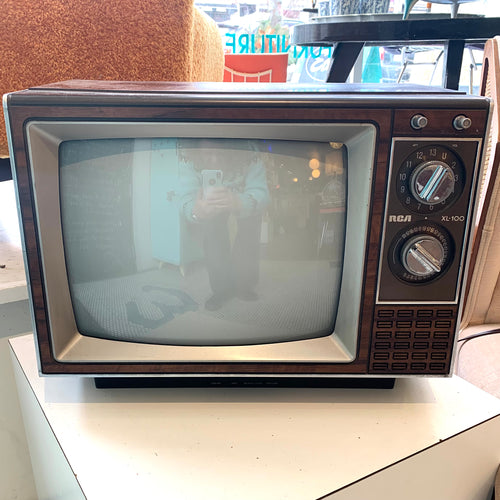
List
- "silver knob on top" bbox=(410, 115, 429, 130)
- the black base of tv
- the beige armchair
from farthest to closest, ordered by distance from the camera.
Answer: the beige armchair → the black base of tv → "silver knob on top" bbox=(410, 115, 429, 130)

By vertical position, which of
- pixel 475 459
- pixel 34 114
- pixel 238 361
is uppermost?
pixel 34 114

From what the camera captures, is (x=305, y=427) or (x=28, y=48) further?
(x=28, y=48)

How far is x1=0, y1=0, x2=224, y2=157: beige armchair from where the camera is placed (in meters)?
0.81

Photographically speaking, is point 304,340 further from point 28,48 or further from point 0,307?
point 28,48

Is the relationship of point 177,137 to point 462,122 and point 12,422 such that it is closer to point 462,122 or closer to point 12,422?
point 462,122

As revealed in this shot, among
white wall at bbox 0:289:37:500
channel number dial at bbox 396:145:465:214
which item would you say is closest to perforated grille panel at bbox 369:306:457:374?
channel number dial at bbox 396:145:465:214

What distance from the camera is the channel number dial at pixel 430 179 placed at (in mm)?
508

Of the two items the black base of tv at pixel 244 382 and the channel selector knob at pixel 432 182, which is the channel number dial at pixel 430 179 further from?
the black base of tv at pixel 244 382

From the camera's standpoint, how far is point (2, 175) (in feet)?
3.32

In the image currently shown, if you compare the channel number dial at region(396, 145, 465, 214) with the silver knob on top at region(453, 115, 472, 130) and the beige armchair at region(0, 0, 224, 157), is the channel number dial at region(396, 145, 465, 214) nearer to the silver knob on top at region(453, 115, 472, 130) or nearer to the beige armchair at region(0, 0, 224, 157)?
the silver knob on top at region(453, 115, 472, 130)

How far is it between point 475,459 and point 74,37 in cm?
89

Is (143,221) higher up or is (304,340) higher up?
(143,221)

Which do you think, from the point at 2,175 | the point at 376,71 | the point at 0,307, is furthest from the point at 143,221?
the point at 376,71

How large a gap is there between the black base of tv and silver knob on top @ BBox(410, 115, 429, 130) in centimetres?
31
